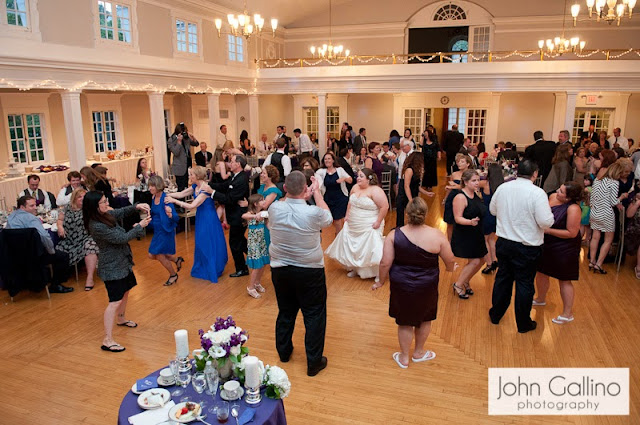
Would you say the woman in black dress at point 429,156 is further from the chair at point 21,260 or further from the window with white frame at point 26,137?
the window with white frame at point 26,137

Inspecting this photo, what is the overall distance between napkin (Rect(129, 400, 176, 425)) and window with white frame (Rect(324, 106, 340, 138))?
59.9 feet

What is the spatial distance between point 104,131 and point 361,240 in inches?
408

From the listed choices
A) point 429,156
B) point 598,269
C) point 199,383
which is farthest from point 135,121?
point 199,383

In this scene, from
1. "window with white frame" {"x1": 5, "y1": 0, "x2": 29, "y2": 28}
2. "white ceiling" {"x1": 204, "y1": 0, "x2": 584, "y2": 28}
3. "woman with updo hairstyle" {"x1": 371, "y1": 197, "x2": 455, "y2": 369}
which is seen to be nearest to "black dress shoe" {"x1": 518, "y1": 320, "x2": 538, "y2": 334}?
"woman with updo hairstyle" {"x1": 371, "y1": 197, "x2": 455, "y2": 369}

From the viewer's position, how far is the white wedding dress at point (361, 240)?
6125 mm

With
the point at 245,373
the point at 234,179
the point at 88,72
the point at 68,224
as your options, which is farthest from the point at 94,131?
the point at 245,373

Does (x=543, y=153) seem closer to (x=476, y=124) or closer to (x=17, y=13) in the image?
(x=476, y=124)

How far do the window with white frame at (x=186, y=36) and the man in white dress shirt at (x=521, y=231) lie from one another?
10.7 m

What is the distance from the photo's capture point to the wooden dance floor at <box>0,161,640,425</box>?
3.78 metres

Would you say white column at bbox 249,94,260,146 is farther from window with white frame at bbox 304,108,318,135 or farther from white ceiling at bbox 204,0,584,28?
window with white frame at bbox 304,108,318,135

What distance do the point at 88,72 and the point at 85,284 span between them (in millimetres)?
5559

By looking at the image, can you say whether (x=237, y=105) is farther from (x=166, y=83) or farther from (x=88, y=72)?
(x=88, y=72)

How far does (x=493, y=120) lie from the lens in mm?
18266

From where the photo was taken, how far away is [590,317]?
5363 mm
